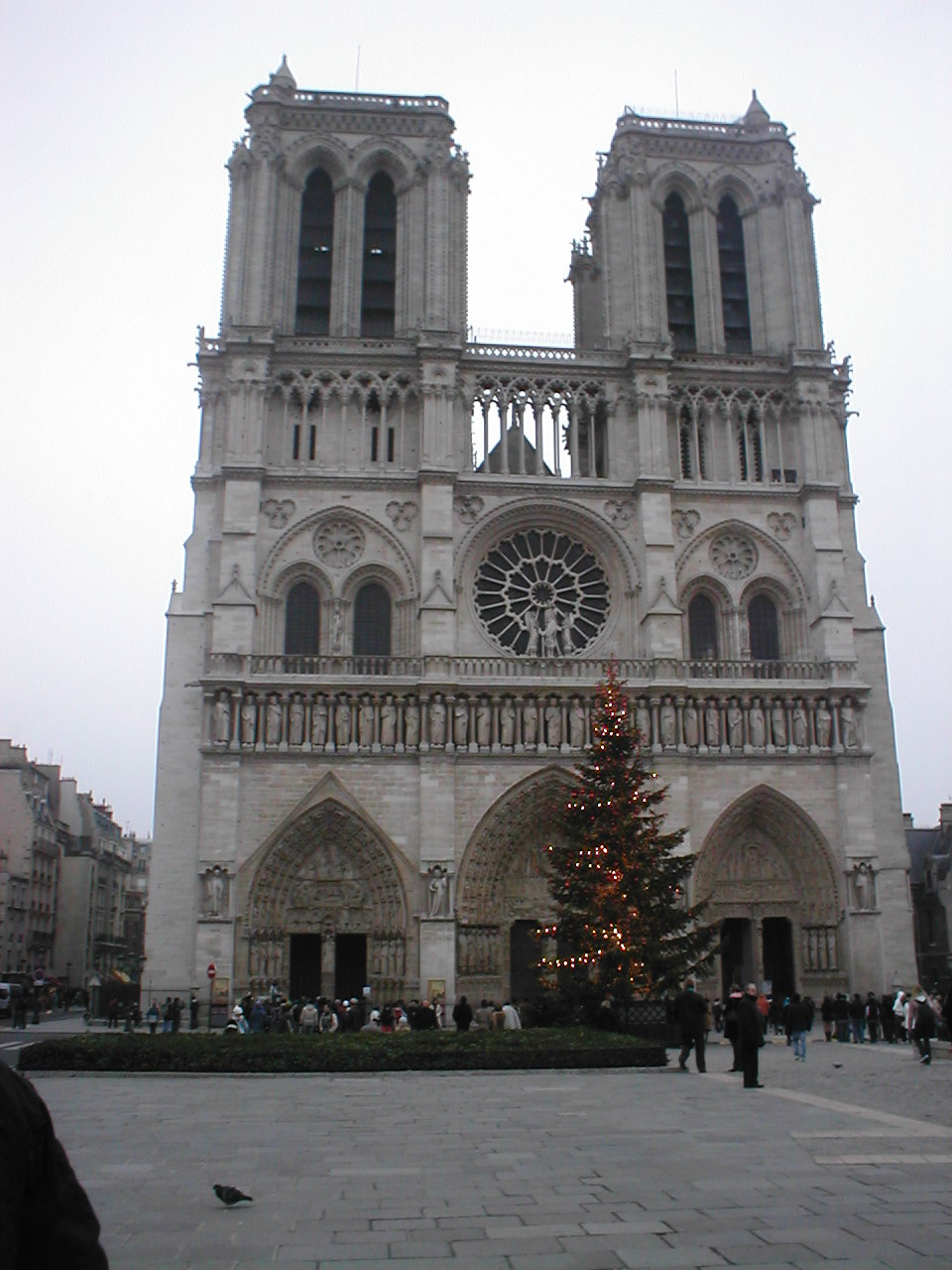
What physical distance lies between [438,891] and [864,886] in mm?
11466

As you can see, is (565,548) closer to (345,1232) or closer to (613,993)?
(613,993)

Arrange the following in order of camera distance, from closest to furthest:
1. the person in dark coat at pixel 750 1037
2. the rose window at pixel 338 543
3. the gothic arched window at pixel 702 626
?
the person in dark coat at pixel 750 1037
the rose window at pixel 338 543
the gothic arched window at pixel 702 626

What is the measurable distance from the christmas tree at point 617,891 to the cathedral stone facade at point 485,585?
609 centimetres

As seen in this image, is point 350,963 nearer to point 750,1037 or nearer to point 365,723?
point 365,723

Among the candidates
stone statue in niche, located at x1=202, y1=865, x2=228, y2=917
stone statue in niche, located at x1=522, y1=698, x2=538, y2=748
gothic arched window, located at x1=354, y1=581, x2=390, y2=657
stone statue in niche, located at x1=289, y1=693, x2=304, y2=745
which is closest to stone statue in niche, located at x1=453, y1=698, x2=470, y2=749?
stone statue in niche, located at x1=522, y1=698, x2=538, y2=748

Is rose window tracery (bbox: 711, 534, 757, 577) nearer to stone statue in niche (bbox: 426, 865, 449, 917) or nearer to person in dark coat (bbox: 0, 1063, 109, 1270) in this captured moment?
stone statue in niche (bbox: 426, 865, 449, 917)

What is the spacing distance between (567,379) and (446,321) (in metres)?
4.07

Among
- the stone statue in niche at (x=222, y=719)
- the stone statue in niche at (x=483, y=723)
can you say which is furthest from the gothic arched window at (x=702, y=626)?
the stone statue in niche at (x=222, y=719)

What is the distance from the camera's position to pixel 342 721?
3256 centimetres

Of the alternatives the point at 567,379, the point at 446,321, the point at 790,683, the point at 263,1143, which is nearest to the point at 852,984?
the point at 790,683

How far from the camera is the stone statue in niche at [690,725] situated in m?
33.2

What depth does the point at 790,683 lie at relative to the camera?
33.9 m

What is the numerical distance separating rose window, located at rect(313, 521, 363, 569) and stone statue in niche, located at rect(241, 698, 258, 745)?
4.95 metres

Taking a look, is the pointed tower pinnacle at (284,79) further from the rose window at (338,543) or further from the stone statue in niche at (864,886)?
the stone statue in niche at (864,886)
